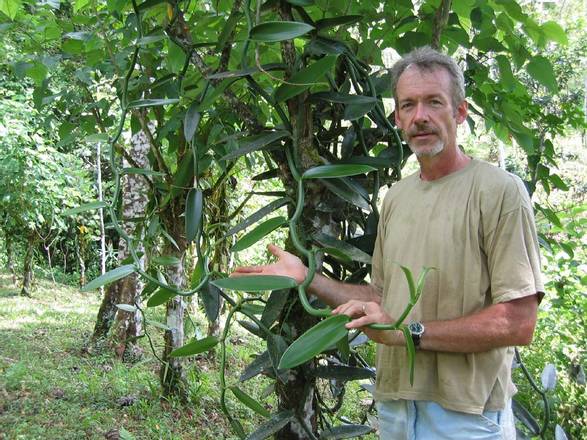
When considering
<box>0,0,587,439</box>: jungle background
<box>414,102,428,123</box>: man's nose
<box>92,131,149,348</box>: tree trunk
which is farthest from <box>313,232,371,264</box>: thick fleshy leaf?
<box>92,131,149,348</box>: tree trunk

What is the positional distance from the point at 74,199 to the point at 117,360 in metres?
2.62

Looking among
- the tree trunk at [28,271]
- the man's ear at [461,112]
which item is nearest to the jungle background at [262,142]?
the man's ear at [461,112]

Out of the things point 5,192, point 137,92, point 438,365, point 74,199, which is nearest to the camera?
point 438,365

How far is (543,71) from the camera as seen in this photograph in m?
1.07

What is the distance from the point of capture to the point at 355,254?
91cm

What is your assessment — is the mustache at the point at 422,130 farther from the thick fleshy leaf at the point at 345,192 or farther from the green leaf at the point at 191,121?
the green leaf at the point at 191,121

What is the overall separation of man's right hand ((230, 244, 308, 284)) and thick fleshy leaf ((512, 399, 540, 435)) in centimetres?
46

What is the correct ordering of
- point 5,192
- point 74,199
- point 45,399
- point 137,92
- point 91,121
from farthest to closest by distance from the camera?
point 74,199, point 5,192, point 45,399, point 91,121, point 137,92

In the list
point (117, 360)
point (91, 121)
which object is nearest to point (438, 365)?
point (91, 121)

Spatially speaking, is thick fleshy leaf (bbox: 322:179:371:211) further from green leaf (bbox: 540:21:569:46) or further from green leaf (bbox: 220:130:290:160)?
green leaf (bbox: 540:21:569:46)

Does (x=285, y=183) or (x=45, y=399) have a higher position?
(x=285, y=183)

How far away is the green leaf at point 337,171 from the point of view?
784 mm

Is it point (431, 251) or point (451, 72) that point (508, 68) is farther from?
point (431, 251)

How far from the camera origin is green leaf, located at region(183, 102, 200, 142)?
888mm
